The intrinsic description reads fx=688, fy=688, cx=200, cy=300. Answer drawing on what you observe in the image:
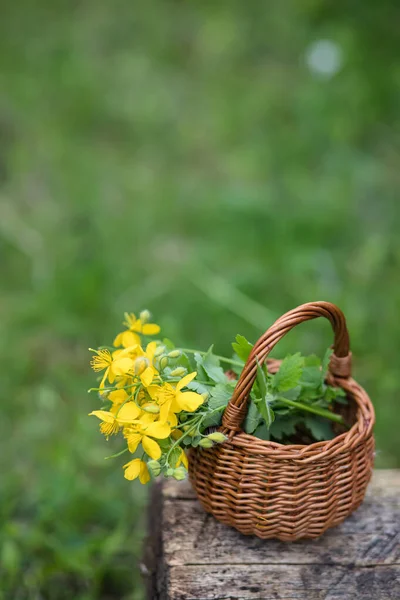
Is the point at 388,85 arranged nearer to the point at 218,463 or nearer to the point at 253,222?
the point at 253,222

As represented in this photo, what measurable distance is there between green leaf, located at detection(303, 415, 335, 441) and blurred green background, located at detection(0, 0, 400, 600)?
28.0 inches

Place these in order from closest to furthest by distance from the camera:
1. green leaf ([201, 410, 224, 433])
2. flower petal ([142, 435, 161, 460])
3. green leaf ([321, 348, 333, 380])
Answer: flower petal ([142, 435, 161, 460]) < green leaf ([201, 410, 224, 433]) < green leaf ([321, 348, 333, 380])

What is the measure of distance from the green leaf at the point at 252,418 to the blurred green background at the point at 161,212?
735 millimetres

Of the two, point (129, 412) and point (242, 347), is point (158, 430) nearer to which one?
point (129, 412)

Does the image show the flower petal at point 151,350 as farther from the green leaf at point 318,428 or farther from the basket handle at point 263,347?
the green leaf at point 318,428

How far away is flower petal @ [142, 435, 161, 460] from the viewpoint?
110 centimetres

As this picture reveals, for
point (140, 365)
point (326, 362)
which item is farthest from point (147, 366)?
point (326, 362)

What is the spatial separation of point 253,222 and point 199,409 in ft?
6.57

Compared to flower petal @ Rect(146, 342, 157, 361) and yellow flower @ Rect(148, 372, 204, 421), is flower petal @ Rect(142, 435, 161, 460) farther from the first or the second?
flower petal @ Rect(146, 342, 157, 361)

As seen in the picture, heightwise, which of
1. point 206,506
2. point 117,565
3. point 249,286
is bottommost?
point 117,565

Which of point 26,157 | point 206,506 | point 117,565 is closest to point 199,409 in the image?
point 206,506

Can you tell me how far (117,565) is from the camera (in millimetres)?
1844

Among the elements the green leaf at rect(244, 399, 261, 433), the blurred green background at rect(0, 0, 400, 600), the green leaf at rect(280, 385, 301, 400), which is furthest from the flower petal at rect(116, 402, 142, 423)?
the blurred green background at rect(0, 0, 400, 600)

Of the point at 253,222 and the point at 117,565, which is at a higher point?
the point at 253,222
